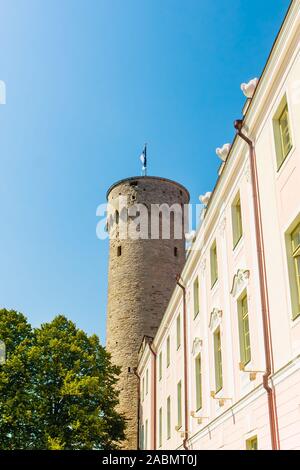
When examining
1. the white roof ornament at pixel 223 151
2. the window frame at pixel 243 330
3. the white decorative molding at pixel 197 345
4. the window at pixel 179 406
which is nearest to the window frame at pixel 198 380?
the white decorative molding at pixel 197 345

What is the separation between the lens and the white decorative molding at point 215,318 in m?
15.5

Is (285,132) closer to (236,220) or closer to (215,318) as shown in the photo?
(236,220)

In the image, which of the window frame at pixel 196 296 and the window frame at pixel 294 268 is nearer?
the window frame at pixel 294 268

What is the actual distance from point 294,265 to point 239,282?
312 cm

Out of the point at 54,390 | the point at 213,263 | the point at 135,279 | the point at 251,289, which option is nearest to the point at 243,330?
the point at 251,289

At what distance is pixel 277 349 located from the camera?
11.0 m

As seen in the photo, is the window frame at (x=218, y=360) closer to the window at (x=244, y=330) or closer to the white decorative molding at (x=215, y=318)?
the white decorative molding at (x=215, y=318)

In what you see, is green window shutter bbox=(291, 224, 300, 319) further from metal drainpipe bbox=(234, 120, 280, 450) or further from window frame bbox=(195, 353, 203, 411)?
window frame bbox=(195, 353, 203, 411)

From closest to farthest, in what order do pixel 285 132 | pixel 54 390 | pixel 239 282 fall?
pixel 285 132
pixel 239 282
pixel 54 390

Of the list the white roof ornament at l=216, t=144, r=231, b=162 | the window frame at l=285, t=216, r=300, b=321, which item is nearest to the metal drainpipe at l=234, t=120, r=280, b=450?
the window frame at l=285, t=216, r=300, b=321

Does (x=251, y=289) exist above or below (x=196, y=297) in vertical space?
below

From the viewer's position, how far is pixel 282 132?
11.9 m

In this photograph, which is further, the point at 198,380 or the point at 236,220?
the point at 198,380

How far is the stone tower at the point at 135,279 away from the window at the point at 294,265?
27312 millimetres
